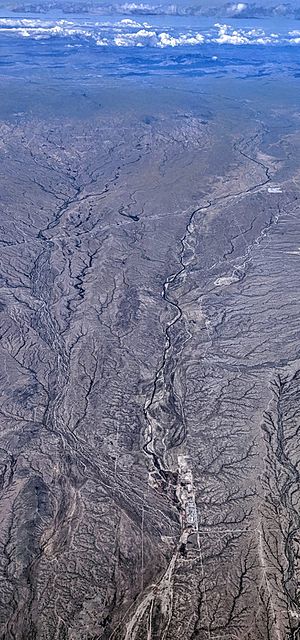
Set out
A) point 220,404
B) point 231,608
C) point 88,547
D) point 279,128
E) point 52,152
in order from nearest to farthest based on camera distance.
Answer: point 231,608
point 88,547
point 220,404
point 52,152
point 279,128

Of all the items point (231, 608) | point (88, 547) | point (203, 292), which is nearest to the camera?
point (231, 608)

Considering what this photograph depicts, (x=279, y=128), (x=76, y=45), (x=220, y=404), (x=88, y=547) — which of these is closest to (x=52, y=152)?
(x=279, y=128)

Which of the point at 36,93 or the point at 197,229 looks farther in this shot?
the point at 36,93

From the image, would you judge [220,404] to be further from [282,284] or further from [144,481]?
[282,284]

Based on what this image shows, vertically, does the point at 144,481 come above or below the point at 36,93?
below

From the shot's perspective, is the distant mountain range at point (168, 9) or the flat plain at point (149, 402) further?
the distant mountain range at point (168, 9)

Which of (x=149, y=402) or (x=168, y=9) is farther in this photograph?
(x=168, y=9)

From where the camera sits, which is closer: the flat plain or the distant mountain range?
the flat plain
